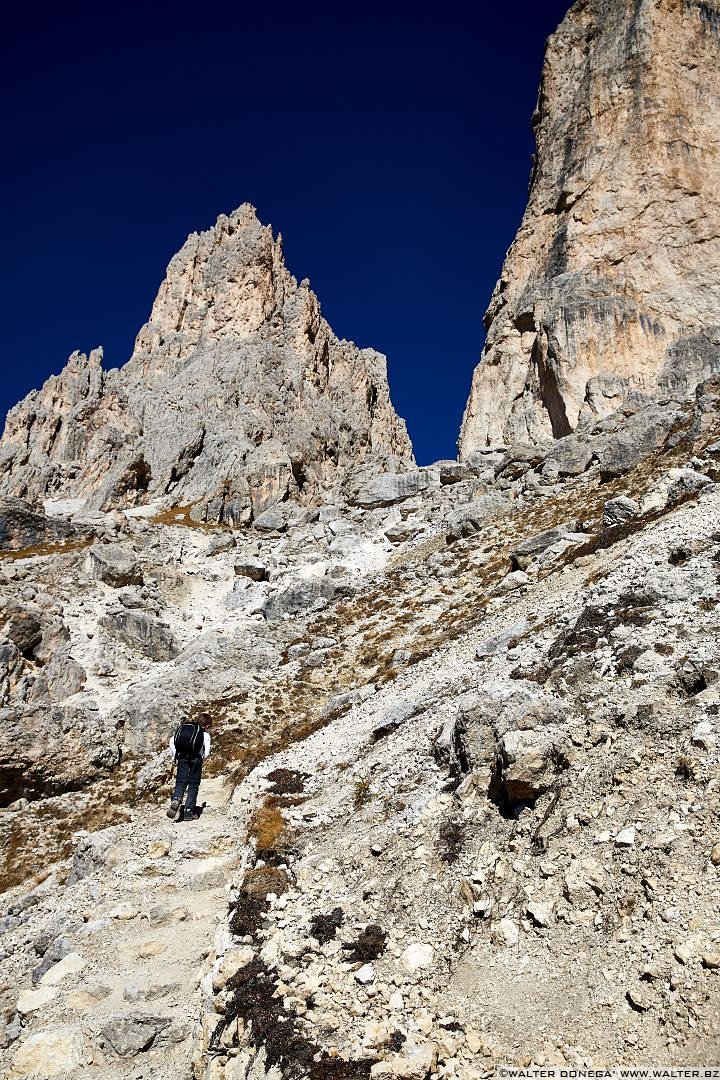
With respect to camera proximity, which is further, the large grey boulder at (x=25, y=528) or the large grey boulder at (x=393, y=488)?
the large grey boulder at (x=393, y=488)

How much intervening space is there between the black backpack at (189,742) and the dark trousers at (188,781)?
0.49 ft

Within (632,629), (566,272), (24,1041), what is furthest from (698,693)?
(566,272)

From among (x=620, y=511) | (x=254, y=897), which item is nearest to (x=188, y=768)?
(x=254, y=897)

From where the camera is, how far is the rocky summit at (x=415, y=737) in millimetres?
6121

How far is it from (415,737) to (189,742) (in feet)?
18.1

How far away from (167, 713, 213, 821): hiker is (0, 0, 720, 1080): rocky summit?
60cm

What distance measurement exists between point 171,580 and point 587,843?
87.1ft

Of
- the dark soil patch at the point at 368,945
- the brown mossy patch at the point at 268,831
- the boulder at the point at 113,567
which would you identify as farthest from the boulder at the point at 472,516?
the dark soil patch at the point at 368,945

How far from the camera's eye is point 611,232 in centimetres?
4862

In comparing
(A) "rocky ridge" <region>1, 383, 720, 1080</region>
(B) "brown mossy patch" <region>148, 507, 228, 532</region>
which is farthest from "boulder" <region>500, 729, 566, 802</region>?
(B) "brown mossy patch" <region>148, 507, 228, 532</region>

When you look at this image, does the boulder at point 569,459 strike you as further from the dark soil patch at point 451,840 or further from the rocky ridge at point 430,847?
the dark soil patch at point 451,840

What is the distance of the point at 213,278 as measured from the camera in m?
80.0

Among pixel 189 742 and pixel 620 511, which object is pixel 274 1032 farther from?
pixel 620 511

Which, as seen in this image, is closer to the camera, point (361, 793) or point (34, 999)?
point (34, 999)
